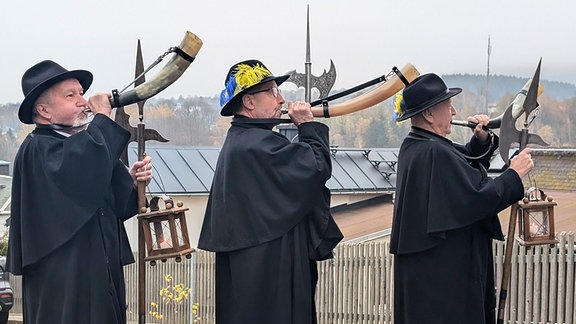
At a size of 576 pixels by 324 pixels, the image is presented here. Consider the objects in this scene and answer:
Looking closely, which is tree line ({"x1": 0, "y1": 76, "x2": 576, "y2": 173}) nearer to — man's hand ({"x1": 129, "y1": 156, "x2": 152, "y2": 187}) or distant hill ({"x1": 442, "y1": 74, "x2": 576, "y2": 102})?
distant hill ({"x1": 442, "y1": 74, "x2": 576, "y2": 102})

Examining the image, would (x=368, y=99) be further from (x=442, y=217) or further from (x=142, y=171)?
(x=142, y=171)

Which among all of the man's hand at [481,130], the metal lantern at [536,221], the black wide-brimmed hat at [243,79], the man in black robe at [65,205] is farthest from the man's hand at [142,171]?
the metal lantern at [536,221]

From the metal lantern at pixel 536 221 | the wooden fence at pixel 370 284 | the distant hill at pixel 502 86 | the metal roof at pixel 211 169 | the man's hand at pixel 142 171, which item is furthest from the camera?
the metal roof at pixel 211 169

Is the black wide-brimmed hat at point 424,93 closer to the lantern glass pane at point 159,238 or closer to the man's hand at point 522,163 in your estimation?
the man's hand at point 522,163

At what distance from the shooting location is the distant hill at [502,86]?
6.46 metres

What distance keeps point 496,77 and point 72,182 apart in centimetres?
442

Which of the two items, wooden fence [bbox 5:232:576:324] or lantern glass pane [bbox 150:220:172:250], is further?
wooden fence [bbox 5:232:576:324]

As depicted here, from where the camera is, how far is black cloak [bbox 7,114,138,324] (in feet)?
11.5

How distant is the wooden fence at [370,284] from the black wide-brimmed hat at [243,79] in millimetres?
3412

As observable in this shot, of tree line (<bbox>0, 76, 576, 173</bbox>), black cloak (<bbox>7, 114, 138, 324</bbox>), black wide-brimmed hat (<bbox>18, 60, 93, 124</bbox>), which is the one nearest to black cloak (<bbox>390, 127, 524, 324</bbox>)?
black cloak (<bbox>7, 114, 138, 324</bbox>)

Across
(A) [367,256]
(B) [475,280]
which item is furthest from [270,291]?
(A) [367,256]

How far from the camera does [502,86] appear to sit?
6594 mm

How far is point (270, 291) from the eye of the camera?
366 cm

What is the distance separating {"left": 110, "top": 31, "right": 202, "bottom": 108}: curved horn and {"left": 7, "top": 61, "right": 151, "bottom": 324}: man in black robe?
0.28 ft
